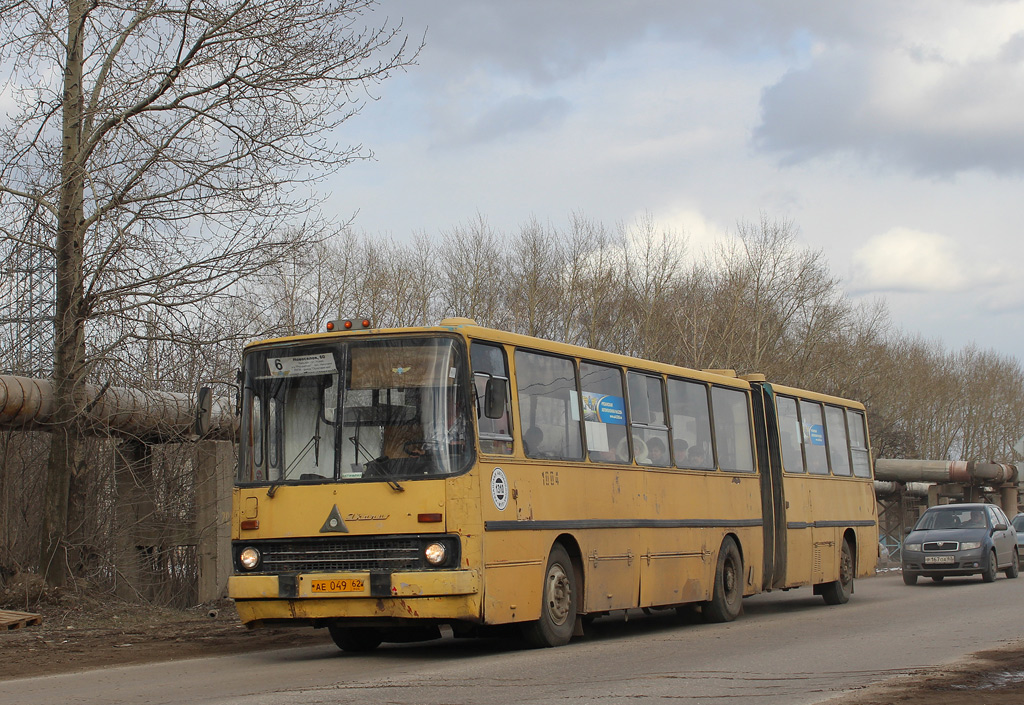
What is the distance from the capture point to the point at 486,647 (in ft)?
41.5

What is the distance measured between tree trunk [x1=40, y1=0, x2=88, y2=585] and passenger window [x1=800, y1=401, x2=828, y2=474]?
34.2 ft

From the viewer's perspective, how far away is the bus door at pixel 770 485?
1756 centimetres

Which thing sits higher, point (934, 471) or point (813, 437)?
point (934, 471)

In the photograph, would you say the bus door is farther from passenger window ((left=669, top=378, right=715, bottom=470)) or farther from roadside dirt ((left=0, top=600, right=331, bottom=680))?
roadside dirt ((left=0, top=600, right=331, bottom=680))

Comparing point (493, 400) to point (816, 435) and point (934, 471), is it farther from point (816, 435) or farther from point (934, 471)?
point (934, 471)

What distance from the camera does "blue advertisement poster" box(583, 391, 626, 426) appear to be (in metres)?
13.2

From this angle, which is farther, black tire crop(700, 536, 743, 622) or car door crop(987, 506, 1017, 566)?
car door crop(987, 506, 1017, 566)

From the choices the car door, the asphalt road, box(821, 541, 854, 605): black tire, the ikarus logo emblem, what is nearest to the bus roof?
the ikarus logo emblem

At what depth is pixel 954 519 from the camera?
26250 millimetres

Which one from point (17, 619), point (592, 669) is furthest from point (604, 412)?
point (17, 619)

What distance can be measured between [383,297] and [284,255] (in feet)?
89.6

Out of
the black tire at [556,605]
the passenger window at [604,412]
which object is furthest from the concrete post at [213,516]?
the black tire at [556,605]

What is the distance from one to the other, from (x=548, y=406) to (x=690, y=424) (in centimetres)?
368

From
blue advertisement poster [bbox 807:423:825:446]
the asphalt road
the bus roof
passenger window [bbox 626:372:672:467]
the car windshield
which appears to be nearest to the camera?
the asphalt road
